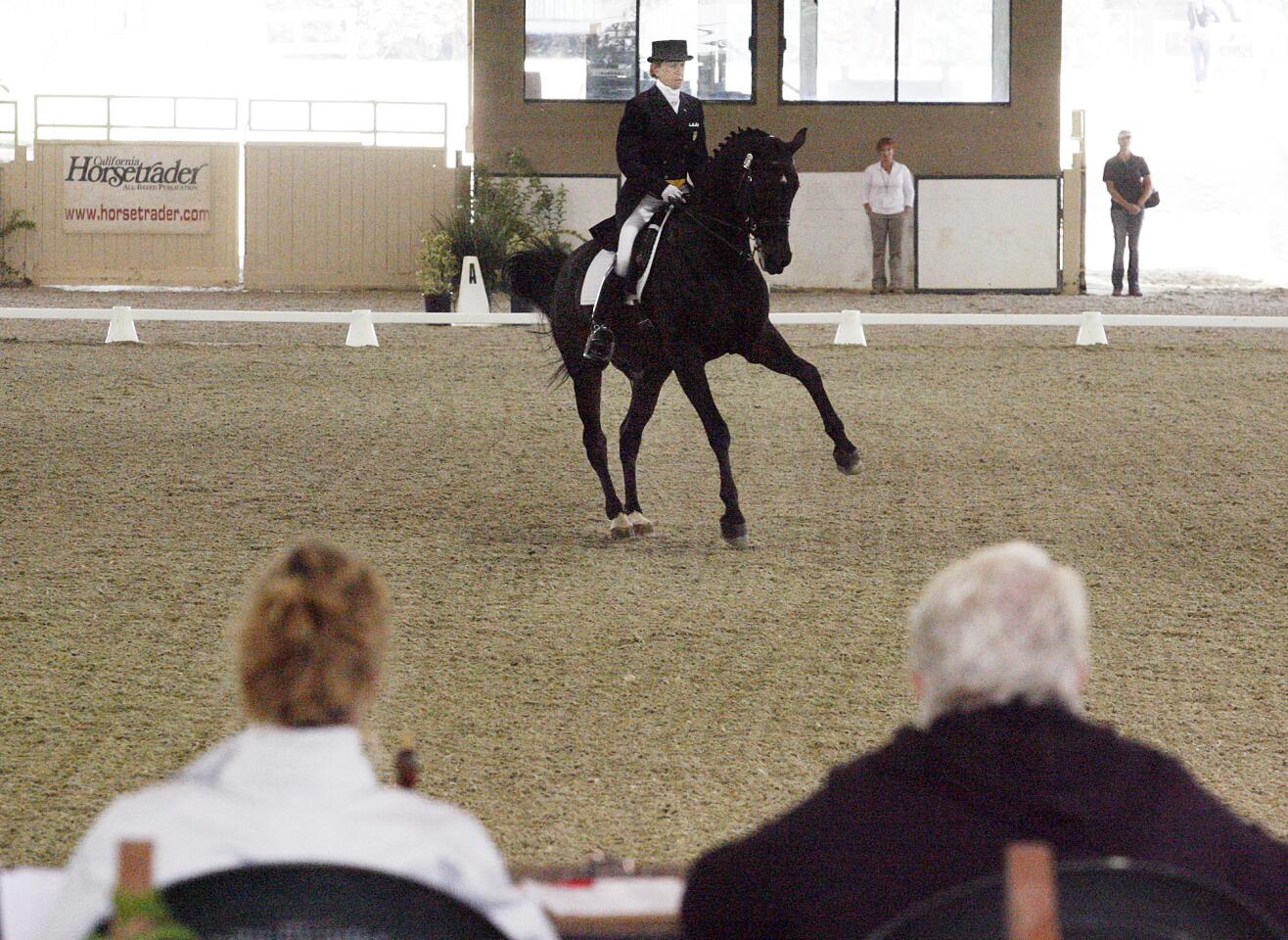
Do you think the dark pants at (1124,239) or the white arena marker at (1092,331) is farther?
the dark pants at (1124,239)

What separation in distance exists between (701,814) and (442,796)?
0.75 metres

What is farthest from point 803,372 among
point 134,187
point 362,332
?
point 134,187

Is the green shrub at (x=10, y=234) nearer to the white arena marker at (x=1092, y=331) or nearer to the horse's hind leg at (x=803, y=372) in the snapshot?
the white arena marker at (x=1092, y=331)

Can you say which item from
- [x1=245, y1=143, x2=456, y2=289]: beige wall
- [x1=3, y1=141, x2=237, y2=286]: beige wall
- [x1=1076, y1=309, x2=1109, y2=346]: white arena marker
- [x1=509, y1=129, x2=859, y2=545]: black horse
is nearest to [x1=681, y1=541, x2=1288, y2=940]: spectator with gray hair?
[x1=509, y1=129, x2=859, y2=545]: black horse

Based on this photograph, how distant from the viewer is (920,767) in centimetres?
202

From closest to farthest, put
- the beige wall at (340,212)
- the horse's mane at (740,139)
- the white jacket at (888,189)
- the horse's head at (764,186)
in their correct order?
the horse's head at (764,186) < the horse's mane at (740,139) < the white jacket at (888,189) < the beige wall at (340,212)

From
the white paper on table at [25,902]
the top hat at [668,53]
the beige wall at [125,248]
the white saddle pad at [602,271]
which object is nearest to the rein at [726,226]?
the white saddle pad at [602,271]

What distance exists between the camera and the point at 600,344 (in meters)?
9.20

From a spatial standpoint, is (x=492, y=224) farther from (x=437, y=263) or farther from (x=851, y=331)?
(x=851, y=331)

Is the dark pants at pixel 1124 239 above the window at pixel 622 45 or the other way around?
the other way around

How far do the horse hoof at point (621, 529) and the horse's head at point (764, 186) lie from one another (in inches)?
57.2

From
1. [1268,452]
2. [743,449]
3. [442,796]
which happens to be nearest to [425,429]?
[743,449]

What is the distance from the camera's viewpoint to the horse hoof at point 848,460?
8.94 metres

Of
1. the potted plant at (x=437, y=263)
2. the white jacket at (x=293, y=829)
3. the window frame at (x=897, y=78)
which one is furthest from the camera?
the window frame at (x=897, y=78)
